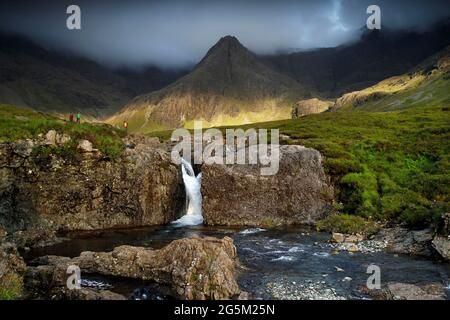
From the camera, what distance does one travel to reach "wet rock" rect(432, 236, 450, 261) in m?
28.4

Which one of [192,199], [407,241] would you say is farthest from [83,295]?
[192,199]

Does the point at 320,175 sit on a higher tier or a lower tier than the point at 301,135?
lower

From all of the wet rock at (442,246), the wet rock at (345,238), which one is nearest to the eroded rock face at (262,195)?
the wet rock at (345,238)

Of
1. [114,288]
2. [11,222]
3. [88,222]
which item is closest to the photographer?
[114,288]

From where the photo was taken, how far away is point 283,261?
2931 cm

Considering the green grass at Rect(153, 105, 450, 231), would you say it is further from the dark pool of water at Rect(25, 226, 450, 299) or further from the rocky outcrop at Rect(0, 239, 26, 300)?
the rocky outcrop at Rect(0, 239, 26, 300)

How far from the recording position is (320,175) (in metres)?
47.8

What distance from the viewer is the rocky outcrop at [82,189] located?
41.2 m

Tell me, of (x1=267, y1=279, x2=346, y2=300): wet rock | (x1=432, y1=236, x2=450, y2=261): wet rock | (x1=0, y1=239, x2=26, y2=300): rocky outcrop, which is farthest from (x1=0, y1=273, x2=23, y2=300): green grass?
(x1=432, y1=236, x2=450, y2=261): wet rock

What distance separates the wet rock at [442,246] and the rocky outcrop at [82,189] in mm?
28713

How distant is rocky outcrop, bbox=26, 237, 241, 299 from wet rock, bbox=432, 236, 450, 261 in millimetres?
14976
